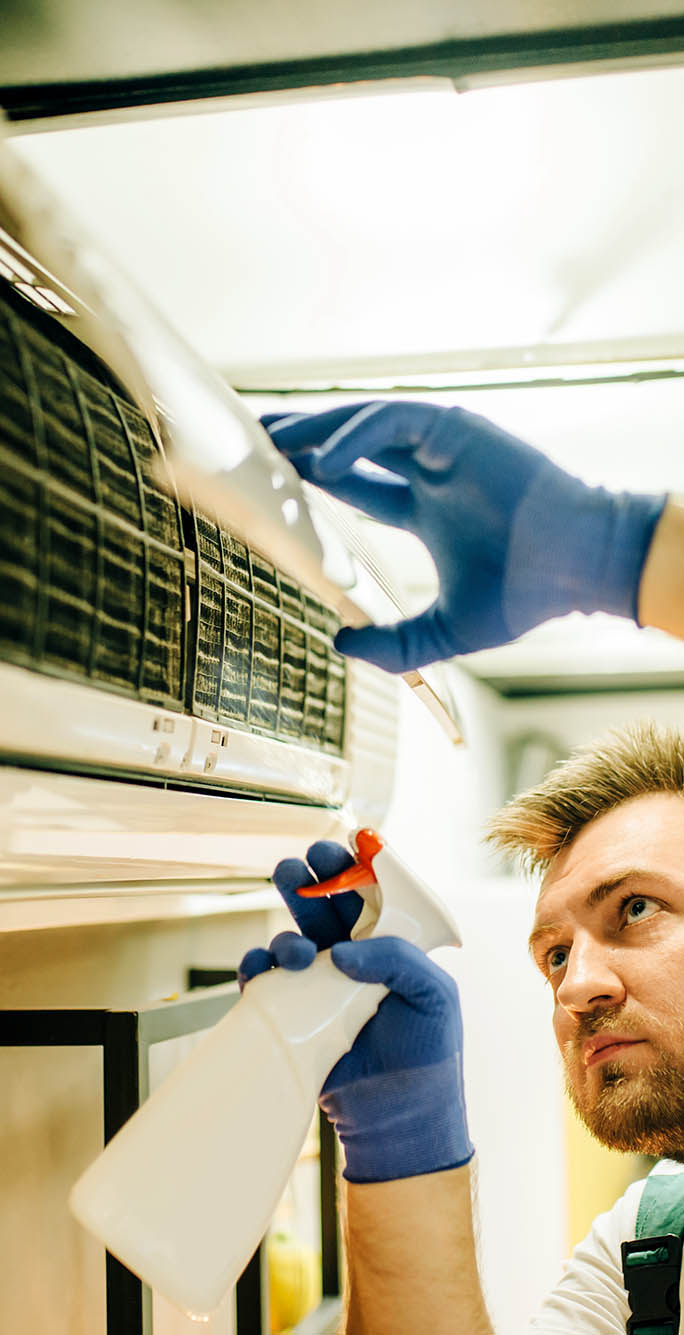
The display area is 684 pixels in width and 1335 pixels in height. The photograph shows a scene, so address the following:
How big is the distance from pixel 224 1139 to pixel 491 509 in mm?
591

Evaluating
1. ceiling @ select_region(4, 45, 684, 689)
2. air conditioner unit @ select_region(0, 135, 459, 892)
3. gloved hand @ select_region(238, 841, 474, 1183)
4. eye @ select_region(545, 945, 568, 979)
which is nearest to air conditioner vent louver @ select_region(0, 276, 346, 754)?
air conditioner unit @ select_region(0, 135, 459, 892)

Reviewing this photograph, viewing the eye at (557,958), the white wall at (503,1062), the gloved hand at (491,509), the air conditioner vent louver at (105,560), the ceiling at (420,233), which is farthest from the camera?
the white wall at (503,1062)

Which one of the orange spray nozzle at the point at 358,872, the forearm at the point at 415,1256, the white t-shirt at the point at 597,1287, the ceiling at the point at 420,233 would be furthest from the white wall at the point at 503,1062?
the orange spray nozzle at the point at 358,872

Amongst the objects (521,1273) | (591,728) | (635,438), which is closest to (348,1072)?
(635,438)

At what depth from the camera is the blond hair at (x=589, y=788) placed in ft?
5.27

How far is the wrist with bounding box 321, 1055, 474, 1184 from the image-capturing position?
115cm

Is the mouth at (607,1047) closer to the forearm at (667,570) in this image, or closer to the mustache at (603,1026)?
the mustache at (603,1026)

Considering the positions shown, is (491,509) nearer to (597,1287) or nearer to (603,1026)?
(603,1026)

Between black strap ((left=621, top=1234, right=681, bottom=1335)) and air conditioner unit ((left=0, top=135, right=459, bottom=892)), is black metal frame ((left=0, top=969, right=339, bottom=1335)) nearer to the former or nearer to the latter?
air conditioner unit ((left=0, top=135, right=459, bottom=892))

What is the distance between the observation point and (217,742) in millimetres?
980

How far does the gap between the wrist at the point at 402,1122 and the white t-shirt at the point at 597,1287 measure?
55cm

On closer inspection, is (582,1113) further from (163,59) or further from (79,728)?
(163,59)

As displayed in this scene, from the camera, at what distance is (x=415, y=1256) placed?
124 centimetres

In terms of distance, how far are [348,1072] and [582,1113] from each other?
18.9 inches
